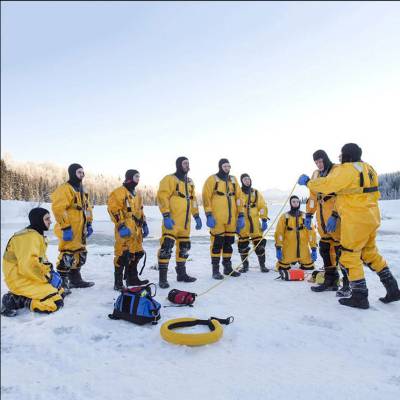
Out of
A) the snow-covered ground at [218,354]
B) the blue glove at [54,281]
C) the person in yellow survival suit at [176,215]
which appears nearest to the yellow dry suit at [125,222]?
the person in yellow survival suit at [176,215]

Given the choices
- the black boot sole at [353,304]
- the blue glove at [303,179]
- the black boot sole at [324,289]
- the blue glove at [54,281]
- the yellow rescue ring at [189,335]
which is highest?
the blue glove at [303,179]

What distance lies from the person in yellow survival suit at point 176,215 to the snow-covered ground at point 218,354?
932mm

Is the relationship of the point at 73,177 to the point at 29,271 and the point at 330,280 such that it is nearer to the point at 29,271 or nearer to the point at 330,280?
the point at 29,271

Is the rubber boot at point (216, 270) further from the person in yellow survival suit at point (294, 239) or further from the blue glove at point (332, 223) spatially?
the blue glove at point (332, 223)

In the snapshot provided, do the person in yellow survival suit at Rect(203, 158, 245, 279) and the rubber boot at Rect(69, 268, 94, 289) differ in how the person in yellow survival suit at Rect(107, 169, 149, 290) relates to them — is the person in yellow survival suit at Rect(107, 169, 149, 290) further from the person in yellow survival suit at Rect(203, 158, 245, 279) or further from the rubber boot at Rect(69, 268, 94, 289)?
the person in yellow survival suit at Rect(203, 158, 245, 279)

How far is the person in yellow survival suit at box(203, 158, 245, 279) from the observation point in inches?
252

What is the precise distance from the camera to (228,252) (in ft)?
21.6

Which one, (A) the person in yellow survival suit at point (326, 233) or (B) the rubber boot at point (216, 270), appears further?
(B) the rubber boot at point (216, 270)

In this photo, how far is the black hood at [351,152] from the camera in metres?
4.62

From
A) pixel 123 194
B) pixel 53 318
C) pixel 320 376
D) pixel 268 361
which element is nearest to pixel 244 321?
pixel 268 361

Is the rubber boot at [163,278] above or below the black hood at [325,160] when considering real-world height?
below

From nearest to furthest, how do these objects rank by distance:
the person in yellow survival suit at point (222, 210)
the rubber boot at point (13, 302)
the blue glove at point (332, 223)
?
the rubber boot at point (13, 302), the blue glove at point (332, 223), the person in yellow survival suit at point (222, 210)

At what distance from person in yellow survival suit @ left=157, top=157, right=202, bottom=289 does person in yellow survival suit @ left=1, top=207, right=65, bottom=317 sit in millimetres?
1827

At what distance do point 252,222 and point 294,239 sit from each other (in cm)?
96
